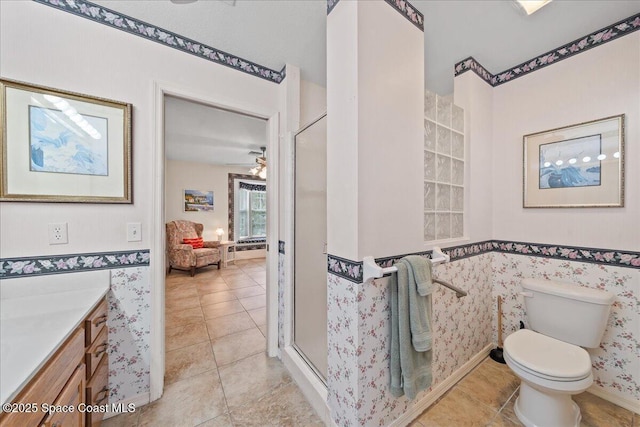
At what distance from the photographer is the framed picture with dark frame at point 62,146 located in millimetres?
1147

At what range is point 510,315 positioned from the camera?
1.91m

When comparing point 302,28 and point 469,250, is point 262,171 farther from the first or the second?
point 469,250

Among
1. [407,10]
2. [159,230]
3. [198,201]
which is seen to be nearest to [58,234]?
[159,230]

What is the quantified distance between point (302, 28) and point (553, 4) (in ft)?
4.77

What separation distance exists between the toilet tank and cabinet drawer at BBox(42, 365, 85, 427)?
249 cm

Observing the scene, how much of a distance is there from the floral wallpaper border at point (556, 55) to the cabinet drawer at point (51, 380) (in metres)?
2.75

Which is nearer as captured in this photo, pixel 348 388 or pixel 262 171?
pixel 348 388

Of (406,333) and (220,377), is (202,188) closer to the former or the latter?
(220,377)

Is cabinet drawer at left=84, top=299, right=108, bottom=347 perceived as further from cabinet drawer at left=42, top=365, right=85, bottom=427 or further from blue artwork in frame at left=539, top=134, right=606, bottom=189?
blue artwork in frame at left=539, top=134, right=606, bottom=189

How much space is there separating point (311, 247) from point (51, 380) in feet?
4.09

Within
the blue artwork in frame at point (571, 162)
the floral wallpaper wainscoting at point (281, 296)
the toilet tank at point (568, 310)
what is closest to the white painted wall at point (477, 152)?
the blue artwork in frame at point (571, 162)

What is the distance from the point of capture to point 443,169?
5.17 ft

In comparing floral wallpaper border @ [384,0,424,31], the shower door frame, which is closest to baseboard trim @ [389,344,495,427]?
the shower door frame

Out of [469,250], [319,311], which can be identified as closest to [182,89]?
[319,311]
